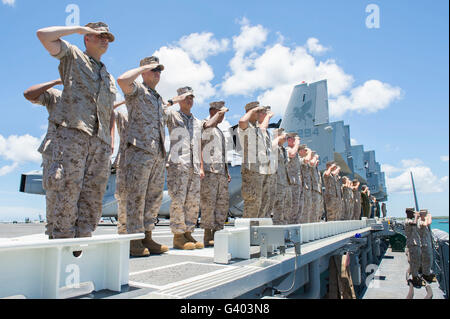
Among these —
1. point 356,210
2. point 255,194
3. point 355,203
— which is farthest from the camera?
point 356,210

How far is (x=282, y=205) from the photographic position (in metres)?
4.87

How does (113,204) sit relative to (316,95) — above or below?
below

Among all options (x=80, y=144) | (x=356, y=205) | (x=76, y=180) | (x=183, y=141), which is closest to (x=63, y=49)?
(x=80, y=144)

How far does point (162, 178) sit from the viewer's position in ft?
9.73

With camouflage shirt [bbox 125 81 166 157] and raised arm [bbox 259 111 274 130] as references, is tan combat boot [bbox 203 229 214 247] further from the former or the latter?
raised arm [bbox 259 111 274 130]

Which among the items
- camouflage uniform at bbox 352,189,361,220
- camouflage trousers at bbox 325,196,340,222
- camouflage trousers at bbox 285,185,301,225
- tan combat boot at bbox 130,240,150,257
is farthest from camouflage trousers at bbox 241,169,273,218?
camouflage uniform at bbox 352,189,361,220

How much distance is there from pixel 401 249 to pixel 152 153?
66.7ft

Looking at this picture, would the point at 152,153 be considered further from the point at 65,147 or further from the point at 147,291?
the point at 147,291

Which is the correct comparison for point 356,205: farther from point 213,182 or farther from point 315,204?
point 213,182

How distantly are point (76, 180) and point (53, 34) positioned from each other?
904 mm

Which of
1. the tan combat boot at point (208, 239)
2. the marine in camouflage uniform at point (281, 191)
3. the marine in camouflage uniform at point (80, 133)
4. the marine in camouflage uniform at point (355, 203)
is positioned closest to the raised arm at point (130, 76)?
the marine in camouflage uniform at point (80, 133)

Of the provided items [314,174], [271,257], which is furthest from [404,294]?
[271,257]

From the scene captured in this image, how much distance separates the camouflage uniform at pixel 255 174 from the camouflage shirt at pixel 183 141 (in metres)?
0.74
